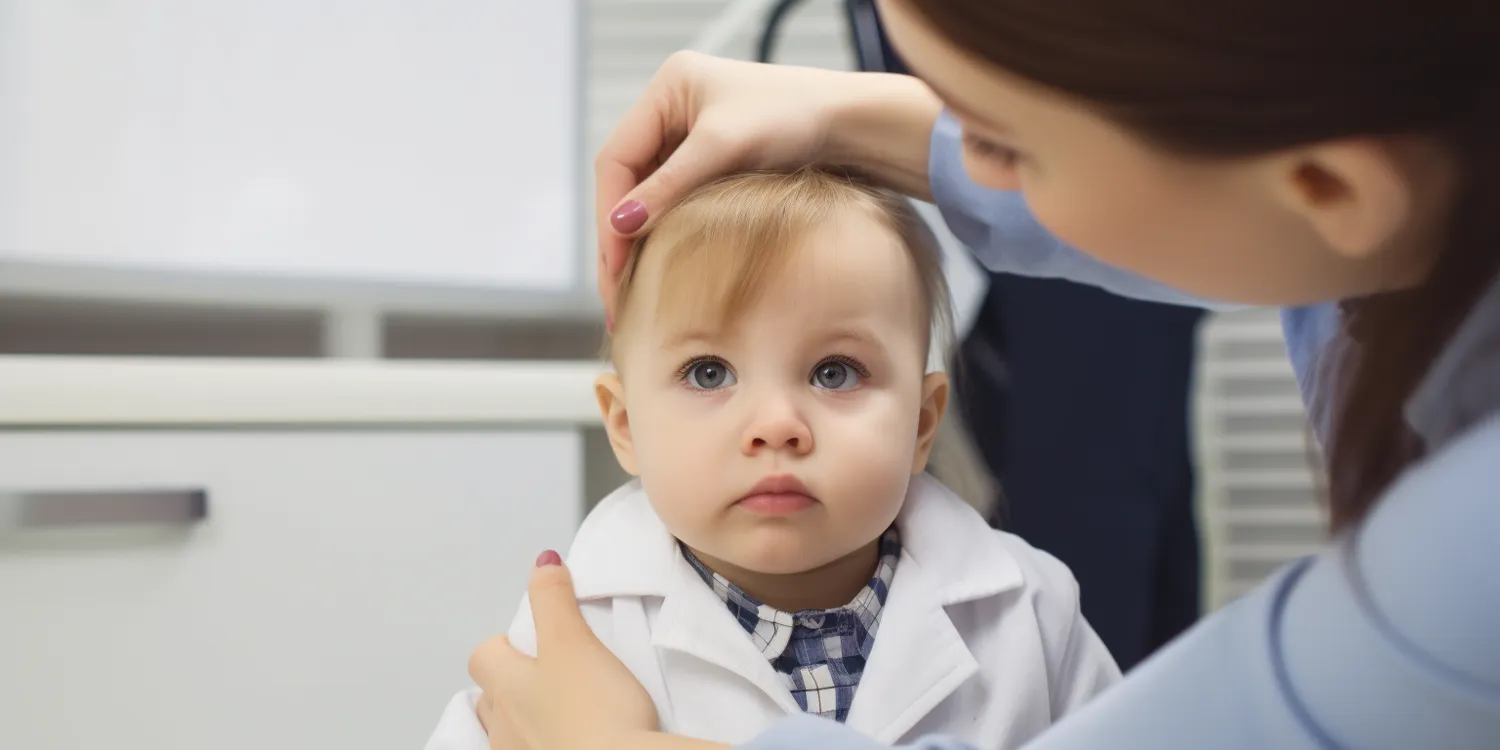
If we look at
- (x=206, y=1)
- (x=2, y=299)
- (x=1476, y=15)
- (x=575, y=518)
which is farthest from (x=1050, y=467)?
(x=2, y=299)

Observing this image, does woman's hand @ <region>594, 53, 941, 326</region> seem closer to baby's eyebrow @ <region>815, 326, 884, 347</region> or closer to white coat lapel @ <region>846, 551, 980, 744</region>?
baby's eyebrow @ <region>815, 326, 884, 347</region>

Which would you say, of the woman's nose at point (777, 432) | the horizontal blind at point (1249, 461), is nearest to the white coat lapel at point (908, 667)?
the woman's nose at point (777, 432)

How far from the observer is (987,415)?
1.22 metres

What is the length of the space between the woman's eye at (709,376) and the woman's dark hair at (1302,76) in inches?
11.1

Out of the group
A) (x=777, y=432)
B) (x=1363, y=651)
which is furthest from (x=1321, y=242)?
(x=777, y=432)

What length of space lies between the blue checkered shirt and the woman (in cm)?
20

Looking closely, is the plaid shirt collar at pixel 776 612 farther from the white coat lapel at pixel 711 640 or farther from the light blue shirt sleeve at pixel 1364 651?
the light blue shirt sleeve at pixel 1364 651

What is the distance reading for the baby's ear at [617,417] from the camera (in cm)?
70

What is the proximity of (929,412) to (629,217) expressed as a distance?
224mm

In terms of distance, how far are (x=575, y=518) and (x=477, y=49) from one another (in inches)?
28.0

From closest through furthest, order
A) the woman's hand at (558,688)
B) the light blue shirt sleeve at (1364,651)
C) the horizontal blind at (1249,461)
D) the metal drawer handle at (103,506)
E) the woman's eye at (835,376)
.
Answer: the light blue shirt sleeve at (1364,651) → the woman's hand at (558,688) → the woman's eye at (835,376) → the metal drawer handle at (103,506) → the horizontal blind at (1249,461)

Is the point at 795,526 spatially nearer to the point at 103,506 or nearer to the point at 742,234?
the point at 742,234

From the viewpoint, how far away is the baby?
1.97 ft

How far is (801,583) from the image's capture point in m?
0.66
